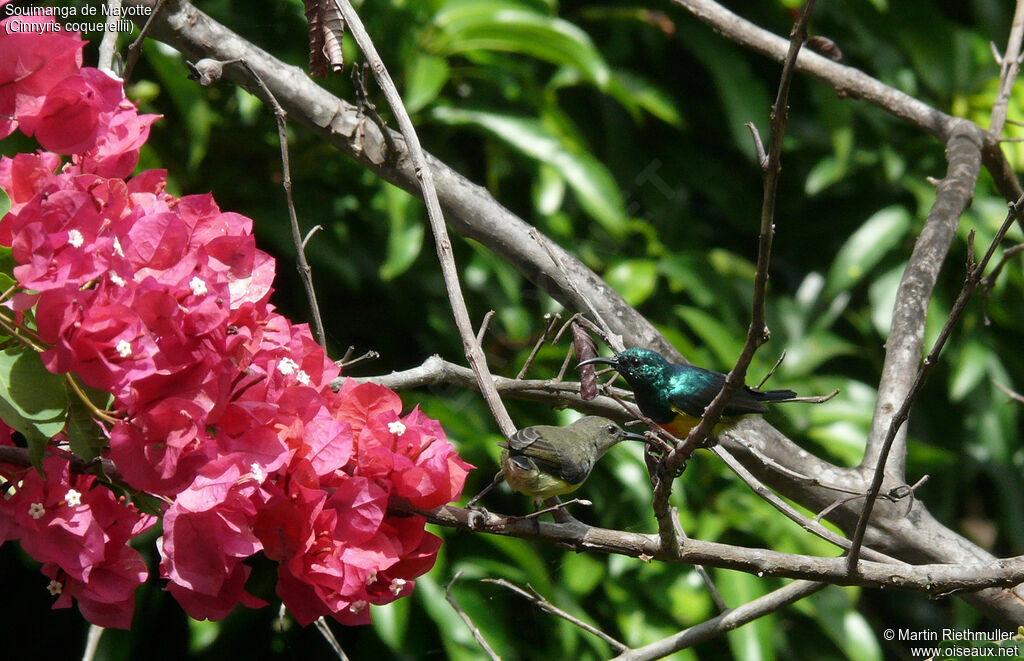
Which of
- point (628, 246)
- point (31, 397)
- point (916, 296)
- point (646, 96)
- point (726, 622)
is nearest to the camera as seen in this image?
point (31, 397)

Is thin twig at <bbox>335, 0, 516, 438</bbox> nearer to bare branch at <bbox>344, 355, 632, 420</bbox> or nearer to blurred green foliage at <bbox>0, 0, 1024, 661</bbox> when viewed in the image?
bare branch at <bbox>344, 355, 632, 420</bbox>

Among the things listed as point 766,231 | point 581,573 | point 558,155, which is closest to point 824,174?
point 558,155

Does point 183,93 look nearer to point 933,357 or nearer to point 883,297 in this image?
point 933,357

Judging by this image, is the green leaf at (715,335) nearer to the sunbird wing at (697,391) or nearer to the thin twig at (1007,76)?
the sunbird wing at (697,391)

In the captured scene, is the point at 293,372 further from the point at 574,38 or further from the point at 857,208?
the point at 857,208

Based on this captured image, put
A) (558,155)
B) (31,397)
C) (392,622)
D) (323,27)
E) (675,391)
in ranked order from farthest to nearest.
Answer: (558,155), (392,622), (675,391), (323,27), (31,397)
